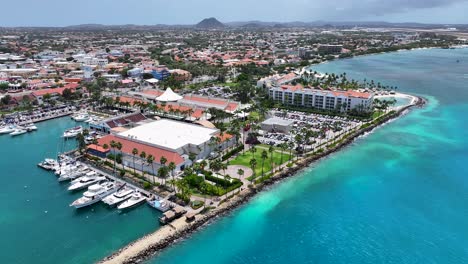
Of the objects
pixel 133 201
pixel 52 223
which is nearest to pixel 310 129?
pixel 133 201

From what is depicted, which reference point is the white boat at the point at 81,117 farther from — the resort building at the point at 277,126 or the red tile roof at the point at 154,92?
the resort building at the point at 277,126

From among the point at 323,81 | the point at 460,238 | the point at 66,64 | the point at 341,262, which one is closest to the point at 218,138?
the point at 341,262

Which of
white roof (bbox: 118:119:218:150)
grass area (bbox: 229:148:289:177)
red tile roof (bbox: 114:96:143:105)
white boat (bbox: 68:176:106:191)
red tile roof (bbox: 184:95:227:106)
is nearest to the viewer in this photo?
white boat (bbox: 68:176:106:191)

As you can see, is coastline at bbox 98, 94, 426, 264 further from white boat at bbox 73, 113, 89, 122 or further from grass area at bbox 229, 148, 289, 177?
white boat at bbox 73, 113, 89, 122

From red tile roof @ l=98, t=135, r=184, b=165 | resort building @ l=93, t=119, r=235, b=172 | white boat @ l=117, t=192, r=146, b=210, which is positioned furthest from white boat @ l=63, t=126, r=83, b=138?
white boat @ l=117, t=192, r=146, b=210

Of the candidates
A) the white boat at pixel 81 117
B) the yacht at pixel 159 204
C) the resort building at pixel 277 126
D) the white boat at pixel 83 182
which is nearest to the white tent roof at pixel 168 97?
the white boat at pixel 81 117

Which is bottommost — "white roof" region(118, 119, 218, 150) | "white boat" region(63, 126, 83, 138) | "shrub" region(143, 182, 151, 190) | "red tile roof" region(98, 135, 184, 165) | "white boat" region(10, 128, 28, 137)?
"shrub" region(143, 182, 151, 190)

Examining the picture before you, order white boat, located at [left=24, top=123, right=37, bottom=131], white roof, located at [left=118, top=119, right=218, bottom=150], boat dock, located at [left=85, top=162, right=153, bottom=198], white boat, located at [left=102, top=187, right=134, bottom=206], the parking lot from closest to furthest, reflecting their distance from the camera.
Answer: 1. white boat, located at [left=102, top=187, right=134, bottom=206]
2. boat dock, located at [left=85, top=162, right=153, bottom=198]
3. white roof, located at [left=118, top=119, right=218, bottom=150]
4. the parking lot
5. white boat, located at [left=24, top=123, right=37, bottom=131]
